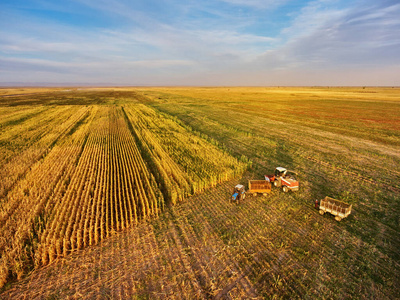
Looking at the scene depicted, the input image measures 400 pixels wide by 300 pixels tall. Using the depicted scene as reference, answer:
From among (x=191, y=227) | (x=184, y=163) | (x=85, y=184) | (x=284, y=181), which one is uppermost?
A: (x=284, y=181)

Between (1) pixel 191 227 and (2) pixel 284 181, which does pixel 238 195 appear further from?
(1) pixel 191 227

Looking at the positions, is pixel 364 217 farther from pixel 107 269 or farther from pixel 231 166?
pixel 107 269

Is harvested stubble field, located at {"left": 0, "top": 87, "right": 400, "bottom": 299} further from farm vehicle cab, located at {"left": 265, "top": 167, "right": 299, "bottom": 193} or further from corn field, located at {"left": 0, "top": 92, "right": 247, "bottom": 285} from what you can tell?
farm vehicle cab, located at {"left": 265, "top": 167, "right": 299, "bottom": 193}

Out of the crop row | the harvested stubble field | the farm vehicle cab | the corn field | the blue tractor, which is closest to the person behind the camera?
the harvested stubble field

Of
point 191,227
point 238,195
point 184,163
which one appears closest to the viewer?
point 191,227

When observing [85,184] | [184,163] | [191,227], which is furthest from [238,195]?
[85,184]

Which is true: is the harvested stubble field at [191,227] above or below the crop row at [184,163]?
below

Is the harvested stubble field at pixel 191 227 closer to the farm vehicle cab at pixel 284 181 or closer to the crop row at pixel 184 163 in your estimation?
the crop row at pixel 184 163

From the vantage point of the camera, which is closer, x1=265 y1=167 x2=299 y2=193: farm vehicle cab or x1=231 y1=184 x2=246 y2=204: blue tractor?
x1=231 y1=184 x2=246 y2=204: blue tractor

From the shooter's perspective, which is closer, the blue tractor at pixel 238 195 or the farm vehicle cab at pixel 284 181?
the blue tractor at pixel 238 195

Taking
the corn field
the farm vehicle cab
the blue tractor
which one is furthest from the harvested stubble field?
the farm vehicle cab

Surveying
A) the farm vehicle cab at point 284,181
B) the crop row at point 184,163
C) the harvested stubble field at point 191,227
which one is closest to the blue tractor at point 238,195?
the harvested stubble field at point 191,227
